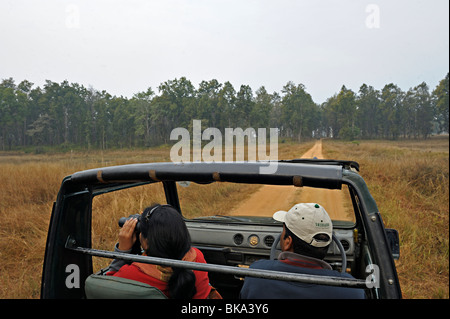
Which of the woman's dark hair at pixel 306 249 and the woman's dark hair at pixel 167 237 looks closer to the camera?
the woman's dark hair at pixel 167 237

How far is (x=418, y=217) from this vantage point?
23.2 feet

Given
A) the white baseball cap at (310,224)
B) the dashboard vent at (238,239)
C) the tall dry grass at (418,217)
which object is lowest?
the tall dry grass at (418,217)

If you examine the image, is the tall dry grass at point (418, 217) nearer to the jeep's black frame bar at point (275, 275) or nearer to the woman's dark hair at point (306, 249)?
the woman's dark hair at point (306, 249)

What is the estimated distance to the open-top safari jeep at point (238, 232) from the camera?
1.17m

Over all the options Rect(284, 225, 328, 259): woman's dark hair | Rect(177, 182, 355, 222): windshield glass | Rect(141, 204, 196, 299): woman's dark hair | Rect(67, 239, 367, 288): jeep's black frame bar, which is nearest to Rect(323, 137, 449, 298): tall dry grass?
Rect(177, 182, 355, 222): windshield glass

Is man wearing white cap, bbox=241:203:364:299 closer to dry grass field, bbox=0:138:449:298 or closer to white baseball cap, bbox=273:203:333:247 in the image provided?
white baseball cap, bbox=273:203:333:247

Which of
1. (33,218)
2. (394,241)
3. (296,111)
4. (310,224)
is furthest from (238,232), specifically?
(296,111)

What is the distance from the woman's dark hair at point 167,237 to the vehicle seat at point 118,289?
0.73ft

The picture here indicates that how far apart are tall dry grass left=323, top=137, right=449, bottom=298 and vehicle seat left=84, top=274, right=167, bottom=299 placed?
4303 mm

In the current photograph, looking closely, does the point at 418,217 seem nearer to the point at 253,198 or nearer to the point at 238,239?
the point at 253,198

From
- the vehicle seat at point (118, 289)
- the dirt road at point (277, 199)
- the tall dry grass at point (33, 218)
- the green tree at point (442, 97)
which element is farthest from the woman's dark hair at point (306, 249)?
the green tree at point (442, 97)

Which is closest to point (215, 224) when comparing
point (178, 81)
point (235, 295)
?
point (235, 295)

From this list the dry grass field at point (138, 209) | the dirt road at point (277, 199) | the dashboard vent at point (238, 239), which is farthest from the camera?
the dirt road at point (277, 199)
